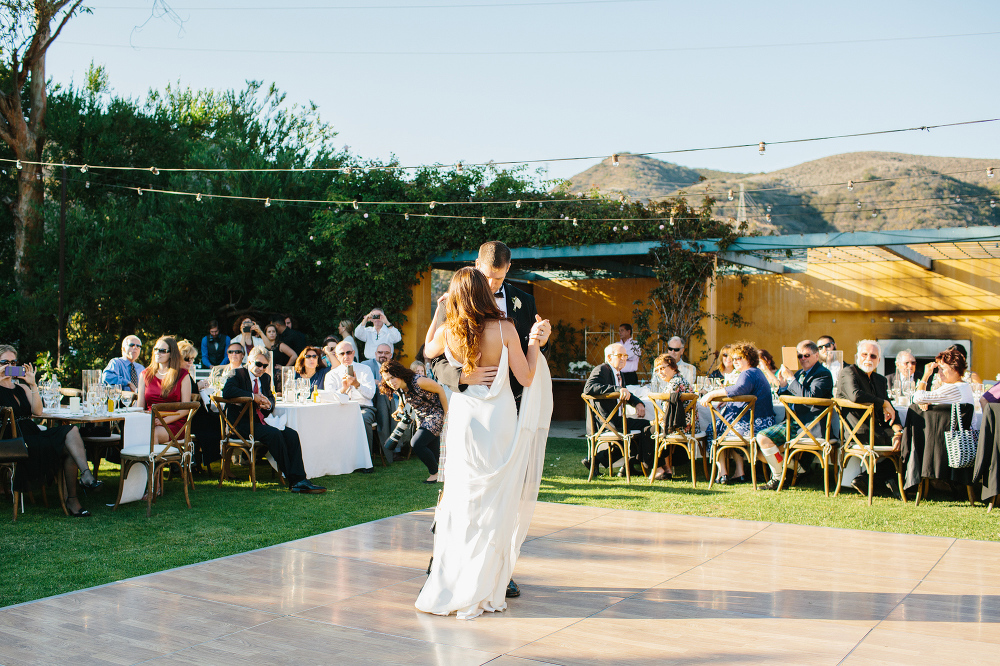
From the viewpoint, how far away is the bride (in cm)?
362

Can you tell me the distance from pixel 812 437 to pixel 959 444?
1.10 meters

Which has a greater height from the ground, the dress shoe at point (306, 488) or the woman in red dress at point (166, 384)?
the woman in red dress at point (166, 384)

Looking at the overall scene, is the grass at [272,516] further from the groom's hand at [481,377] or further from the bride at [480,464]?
the groom's hand at [481,377]

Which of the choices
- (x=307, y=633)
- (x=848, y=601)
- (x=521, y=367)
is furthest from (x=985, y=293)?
(x=307, y=633)

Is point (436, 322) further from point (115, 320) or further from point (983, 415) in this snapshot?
point (115, 320)

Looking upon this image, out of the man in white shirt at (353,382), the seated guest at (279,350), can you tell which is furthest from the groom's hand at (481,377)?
the seated guest at (279,350)

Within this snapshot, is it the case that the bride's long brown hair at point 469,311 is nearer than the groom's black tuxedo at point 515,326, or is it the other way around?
the bride's long brown hair at point 469,311

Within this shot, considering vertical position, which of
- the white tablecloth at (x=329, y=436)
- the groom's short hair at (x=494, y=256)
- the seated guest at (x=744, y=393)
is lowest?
the white tablecloth at (x=329, y=436)

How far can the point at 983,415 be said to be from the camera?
638 centimetres

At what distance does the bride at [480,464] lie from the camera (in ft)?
11.9

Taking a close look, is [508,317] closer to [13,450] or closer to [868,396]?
[13,450]

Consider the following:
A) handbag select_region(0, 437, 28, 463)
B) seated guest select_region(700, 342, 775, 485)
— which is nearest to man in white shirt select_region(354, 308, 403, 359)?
seated guest select_region(700, 342, 775, 485)

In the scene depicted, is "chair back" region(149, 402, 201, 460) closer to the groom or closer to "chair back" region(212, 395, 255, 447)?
"chair back" region(212, 395, 255, 447)

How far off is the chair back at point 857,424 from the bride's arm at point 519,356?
418cm
